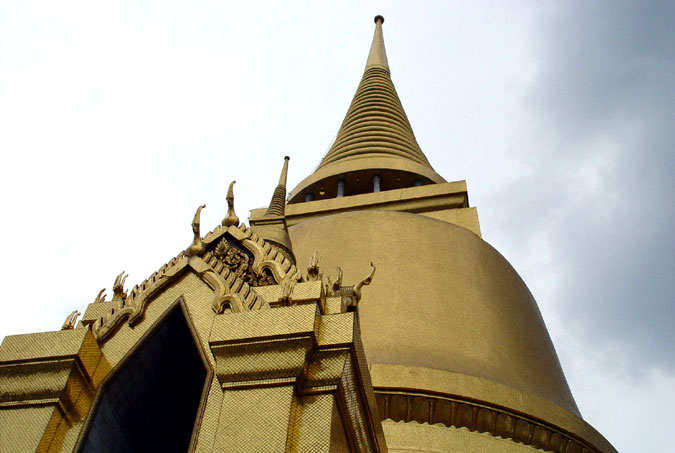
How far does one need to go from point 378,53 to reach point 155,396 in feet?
71.6

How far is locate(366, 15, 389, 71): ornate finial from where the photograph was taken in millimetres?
25297

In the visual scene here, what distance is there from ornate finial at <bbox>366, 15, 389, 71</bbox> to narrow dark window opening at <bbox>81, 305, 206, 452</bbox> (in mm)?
20364

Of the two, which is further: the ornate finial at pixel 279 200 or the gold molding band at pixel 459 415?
the ornate finial at pixel 279 200

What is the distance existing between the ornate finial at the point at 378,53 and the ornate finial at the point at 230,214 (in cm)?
1912

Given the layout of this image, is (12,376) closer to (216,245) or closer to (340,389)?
(216,245)

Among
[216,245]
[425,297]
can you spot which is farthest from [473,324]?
[216,245]

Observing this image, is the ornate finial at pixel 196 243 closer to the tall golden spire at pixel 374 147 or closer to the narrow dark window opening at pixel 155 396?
the narrow dark window opening at pixel 155 396

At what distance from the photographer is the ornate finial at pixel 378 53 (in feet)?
83.0

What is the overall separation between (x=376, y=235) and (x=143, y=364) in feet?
21.5

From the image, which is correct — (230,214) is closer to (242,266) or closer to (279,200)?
(242,266)

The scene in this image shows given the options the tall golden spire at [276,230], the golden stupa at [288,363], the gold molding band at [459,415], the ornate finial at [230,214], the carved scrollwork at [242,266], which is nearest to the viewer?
the golden stupa at [288,363]

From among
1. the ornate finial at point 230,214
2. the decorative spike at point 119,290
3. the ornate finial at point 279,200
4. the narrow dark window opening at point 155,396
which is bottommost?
the narrow dark window opening at point 155,396

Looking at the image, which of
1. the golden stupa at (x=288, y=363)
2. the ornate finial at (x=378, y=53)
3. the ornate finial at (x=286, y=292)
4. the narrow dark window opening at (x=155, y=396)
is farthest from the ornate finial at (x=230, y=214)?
the ornate finial at (x=378, y=53)

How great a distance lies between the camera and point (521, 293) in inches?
478
